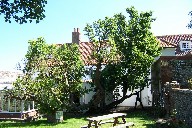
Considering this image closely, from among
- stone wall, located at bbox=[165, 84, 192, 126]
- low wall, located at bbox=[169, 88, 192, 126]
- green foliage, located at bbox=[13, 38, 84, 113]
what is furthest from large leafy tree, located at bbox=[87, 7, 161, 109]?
low wall, located at bbox=[169, 88, 192, 126]

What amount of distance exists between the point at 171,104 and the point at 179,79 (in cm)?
713

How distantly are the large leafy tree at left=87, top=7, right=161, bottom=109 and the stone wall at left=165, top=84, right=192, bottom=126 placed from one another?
1004 cm

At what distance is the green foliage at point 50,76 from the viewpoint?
84.3 ft

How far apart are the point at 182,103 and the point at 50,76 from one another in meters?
12.8

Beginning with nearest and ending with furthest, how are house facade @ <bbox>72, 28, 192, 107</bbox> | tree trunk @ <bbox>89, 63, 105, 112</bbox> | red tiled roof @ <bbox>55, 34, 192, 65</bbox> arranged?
tree trunk @ <bbox>89, 63, 105, 112</bbox>
house facade @ <bbox>72, 28, 192, 107</bbox>
red tiled roof @ <bbox>55, 34, 192, 65</bbox>

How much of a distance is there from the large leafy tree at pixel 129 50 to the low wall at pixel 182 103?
11.6m

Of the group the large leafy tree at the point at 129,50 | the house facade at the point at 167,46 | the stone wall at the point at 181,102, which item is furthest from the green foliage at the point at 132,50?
the stone wall at the point at 181,102

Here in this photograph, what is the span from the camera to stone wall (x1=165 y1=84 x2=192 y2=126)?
1614cm

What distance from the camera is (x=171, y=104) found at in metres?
20.5

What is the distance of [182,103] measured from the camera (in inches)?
685

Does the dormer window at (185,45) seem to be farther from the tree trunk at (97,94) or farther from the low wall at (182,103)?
the low wall at (182,103)

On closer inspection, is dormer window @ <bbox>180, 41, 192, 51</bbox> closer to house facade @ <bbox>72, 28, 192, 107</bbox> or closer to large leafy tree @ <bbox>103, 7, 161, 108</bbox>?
house facade @ <bbox>72, 28, 192, 107</bbox>

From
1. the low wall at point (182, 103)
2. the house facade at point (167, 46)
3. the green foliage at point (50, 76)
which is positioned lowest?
the low wall at point (182, 103)

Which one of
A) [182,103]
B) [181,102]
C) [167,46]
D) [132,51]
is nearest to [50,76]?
[132,51]
